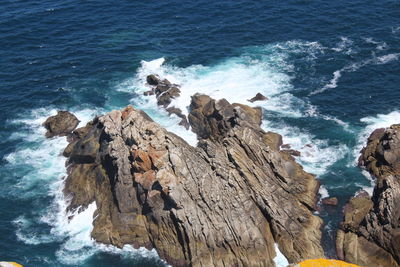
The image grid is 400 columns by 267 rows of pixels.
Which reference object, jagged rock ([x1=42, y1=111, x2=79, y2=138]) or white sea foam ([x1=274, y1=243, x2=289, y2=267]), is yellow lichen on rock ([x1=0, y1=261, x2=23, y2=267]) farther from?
white sea foam ([x1=274, y1=243, x2=289, y2=267])

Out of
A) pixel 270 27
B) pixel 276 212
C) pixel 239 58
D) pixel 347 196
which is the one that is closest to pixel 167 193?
pixel 276 212

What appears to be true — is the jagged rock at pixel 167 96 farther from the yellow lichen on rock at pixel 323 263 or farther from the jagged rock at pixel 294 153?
the yellow lichen on rock at pixel 323 263

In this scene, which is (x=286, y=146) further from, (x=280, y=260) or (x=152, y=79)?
(x=152, y=79)

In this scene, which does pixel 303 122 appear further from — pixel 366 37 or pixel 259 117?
pixel 366 37

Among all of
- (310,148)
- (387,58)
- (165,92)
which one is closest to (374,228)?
(310,148)

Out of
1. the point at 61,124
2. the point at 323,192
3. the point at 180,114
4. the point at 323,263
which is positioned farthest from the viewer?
the point at 180,114
